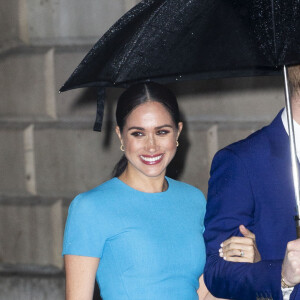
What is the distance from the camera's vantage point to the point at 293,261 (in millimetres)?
2693

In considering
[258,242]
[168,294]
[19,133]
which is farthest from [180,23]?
[19,133]

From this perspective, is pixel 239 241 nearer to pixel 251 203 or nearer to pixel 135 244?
pixel 251 203

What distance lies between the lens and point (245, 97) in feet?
18.7

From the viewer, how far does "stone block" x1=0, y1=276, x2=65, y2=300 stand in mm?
6297

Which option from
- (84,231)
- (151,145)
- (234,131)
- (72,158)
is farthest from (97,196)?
(72,158)

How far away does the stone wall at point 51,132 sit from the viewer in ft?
19.1

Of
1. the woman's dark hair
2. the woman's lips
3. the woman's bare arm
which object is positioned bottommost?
the woman's bare arm

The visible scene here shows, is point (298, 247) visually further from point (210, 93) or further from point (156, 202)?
point (210, 93)

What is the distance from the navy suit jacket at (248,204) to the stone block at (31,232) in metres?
3.37

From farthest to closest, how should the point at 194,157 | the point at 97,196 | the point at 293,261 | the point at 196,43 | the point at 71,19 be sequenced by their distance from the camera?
the point at 71,19 → the point at 194,157 → the point at 97,196 → the point at 196,43 → the point at 293,261

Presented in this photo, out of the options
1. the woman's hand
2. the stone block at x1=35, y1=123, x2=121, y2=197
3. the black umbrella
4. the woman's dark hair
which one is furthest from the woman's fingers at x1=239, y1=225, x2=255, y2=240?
the stone block at x1=35, y1=123, x2=121, y2=197

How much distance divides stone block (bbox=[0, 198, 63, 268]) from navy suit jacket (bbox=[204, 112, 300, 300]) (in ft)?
11.1

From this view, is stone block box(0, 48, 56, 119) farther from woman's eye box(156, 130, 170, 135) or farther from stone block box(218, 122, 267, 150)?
woman's eye box(156, 130, 170, 135)

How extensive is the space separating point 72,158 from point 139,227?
2842 millimetres
